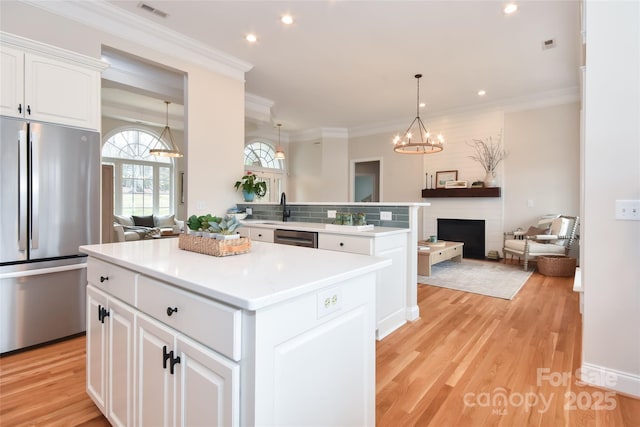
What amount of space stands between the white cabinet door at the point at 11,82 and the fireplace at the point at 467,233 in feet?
21.9

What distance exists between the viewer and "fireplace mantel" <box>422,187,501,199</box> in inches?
237

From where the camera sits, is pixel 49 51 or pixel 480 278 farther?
pixel 480 278

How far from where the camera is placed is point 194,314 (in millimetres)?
1007

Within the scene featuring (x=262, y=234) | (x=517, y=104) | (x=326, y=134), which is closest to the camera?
(x=262, y=234)

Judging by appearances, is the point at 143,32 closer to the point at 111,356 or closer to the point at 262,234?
the point at 262,234

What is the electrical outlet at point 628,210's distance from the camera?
6.00 feet

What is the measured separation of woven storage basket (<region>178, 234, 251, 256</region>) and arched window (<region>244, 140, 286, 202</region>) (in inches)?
263

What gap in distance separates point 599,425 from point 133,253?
98.6 inches

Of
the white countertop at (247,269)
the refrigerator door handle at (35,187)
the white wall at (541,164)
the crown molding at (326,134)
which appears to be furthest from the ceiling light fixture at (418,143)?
the refrigerator door handle at (35,187)

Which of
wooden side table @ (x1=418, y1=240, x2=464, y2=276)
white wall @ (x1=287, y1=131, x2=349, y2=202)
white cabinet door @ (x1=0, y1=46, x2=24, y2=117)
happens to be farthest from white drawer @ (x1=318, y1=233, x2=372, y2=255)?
white wall @ (x1=287, y1=131, x2=349, y2=202)

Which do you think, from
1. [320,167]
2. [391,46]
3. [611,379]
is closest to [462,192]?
[391,46]

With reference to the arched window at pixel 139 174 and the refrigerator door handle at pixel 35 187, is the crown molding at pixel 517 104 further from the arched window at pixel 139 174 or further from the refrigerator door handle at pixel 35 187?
the refrigerator door handle at pixel 35 187

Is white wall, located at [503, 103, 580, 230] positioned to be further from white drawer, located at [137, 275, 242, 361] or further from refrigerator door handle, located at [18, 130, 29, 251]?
refrigerator door handle, located at [18, 130, 29, 251]

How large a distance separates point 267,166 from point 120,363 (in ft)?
25.3
